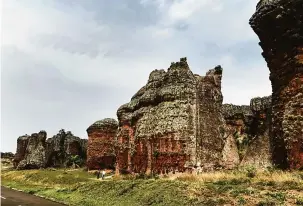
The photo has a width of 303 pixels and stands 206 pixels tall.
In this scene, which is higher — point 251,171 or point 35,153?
point 35,153

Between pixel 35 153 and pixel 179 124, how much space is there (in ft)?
150

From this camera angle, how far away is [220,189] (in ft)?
61.6

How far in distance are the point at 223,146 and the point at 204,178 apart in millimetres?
10048

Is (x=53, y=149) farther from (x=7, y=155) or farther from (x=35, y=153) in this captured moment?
(x=7, y=155)

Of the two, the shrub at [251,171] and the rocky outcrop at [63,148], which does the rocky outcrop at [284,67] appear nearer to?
the shrub at [251,171]

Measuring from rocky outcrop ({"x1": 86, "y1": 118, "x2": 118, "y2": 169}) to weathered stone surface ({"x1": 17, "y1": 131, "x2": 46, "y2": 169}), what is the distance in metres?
16.3

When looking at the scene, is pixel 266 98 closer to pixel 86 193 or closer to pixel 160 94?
pixel 160 94

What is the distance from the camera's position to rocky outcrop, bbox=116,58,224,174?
29938 millimetres

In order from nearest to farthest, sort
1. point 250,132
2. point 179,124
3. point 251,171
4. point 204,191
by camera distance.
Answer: point 204,191, point 251,171, point 179,124, point 250,132

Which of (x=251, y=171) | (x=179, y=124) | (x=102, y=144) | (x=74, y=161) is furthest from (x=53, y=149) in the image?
(x=251, y=171)

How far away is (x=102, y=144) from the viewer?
183ft

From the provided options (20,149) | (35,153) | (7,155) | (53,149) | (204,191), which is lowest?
(204,191)

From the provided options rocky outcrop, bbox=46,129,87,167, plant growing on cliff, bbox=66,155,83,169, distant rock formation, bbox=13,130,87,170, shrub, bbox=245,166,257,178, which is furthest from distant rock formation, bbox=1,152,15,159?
shrub, bbox=245,166,257,178

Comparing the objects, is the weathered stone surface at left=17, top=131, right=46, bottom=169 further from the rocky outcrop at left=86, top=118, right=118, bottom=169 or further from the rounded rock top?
the rounded rock top
